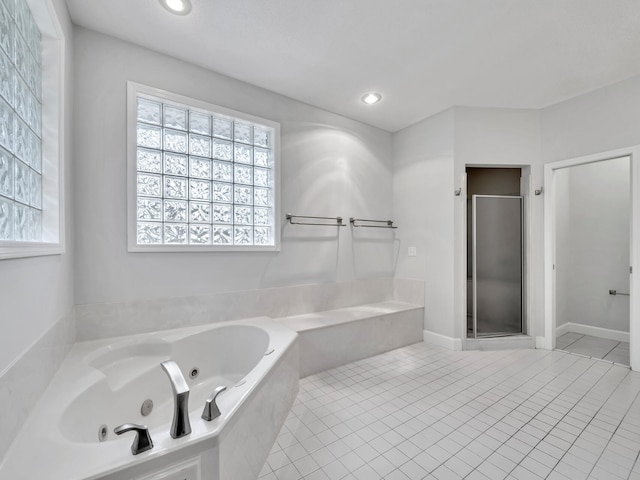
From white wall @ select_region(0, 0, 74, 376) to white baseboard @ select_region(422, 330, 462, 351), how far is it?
125 inches

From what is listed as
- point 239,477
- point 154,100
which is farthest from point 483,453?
point 154,100

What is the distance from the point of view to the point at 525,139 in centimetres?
307

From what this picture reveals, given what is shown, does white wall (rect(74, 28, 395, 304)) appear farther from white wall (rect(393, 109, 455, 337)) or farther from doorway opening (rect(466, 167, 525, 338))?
doorway opening (rect(466, 167, 525, 338))

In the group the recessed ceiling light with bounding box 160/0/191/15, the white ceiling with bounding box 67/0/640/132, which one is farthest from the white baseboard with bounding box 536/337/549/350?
the recessed ceiling light with bounding box 160/0/191/15

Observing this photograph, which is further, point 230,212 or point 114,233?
point 230,212

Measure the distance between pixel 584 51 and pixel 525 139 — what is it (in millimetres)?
1003

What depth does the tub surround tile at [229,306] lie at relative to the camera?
1.94m

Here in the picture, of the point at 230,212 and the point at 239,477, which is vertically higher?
the point at 230,212

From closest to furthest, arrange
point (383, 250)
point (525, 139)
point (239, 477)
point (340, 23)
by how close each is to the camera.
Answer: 1. point (239, 477)
2. point (340, 23)
3. point (525, 139)
4. point (383, 250)

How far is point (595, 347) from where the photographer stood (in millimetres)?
3043

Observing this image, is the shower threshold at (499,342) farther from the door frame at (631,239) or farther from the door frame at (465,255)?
the door frame at (631,239)

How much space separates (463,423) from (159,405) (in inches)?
74.6

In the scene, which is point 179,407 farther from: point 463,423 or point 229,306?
point 463,423

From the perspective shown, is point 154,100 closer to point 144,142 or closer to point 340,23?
point 144,142
